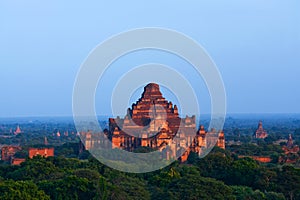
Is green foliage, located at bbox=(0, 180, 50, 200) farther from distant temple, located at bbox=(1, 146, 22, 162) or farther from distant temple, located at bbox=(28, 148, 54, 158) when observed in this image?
distant temple, located at bbox=(1, 146, 22, 162)

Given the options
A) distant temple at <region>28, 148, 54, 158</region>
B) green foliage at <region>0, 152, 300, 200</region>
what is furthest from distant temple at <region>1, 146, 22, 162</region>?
green foliage at <region>0, 152, 300, 200</region>

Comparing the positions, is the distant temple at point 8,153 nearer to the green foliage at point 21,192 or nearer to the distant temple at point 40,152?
the distant temple at point 40,152

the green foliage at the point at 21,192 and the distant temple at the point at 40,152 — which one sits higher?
the distant temple at the point at 40,152

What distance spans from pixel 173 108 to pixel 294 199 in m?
23.0

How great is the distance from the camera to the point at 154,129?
169ft

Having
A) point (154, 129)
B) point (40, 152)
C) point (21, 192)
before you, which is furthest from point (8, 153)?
point (21, 192)

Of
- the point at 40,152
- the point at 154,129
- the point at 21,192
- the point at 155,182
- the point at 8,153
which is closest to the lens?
the point at 21,192

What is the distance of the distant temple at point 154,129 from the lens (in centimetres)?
5006

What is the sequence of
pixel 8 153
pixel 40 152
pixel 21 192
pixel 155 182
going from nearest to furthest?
pixel 21 192 → pixel 155 182 → pixel 40 152 → pixel 8 153

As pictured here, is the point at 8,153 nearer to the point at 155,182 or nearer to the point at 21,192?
the point at 155,182

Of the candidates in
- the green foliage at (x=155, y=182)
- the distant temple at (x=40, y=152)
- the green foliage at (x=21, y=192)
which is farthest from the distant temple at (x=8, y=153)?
the green foliage at (x=21, y=192)

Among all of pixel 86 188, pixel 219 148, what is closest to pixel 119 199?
pixel 86 188

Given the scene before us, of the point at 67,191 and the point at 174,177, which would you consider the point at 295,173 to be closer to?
the point at 174,177

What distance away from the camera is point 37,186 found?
30438 millimetres
